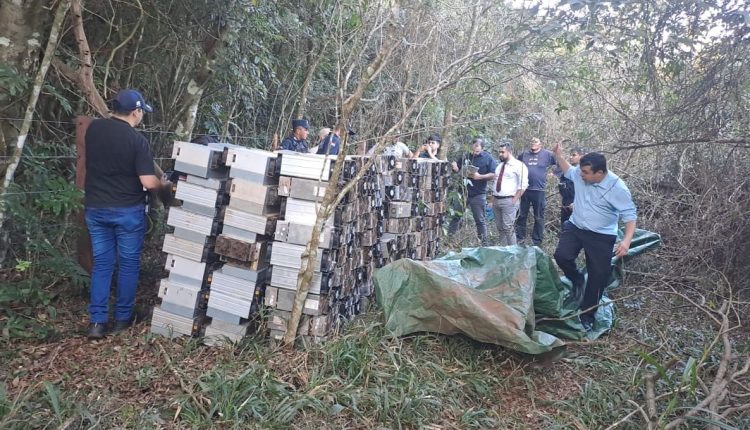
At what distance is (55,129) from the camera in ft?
18.5

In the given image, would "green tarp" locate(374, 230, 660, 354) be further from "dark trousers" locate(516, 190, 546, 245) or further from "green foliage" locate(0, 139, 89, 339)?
"dark trousers" locate(516, 190, 546, 245)

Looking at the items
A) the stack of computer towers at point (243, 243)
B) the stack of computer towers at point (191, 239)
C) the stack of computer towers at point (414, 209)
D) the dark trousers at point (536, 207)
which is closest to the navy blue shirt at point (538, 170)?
the dark trousers at point (536, 207)

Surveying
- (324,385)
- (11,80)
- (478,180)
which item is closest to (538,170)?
(478,180)

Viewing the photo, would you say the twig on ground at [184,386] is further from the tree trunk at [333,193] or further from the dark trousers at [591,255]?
the dark trousers at [591,255]

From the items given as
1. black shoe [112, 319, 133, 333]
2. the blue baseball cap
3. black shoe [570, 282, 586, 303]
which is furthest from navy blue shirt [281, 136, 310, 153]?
black shoe [570, 282, 586, 303]

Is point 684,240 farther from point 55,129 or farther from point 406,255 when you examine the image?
point 55,129

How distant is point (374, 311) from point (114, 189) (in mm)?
2419

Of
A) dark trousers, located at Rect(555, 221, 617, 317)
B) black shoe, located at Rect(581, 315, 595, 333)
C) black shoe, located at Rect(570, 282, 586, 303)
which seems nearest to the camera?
dark trousers, located at Rect(555, 221, 617, 317)

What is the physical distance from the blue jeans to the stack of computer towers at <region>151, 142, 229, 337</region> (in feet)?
0.83

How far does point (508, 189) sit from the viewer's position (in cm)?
786

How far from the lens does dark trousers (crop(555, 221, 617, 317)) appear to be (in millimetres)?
5172

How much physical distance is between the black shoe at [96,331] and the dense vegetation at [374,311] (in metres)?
0.09

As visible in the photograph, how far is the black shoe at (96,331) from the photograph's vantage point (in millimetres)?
4109

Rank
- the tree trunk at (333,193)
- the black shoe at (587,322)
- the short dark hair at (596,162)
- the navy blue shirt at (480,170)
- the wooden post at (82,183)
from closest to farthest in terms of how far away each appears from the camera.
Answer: the tree trunk at (333,193), the wooden post at (82,183), the short dark hair at (596,162), the black shoe at (587,322), the navy blue shirt at (480,170)
